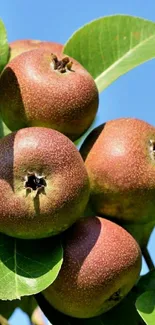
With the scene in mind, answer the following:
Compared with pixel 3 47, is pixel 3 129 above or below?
below

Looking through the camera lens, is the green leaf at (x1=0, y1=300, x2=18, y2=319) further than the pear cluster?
Yes

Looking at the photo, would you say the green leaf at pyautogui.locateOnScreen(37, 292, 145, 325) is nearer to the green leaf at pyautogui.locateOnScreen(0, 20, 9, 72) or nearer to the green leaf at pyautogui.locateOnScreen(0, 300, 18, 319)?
the green leaf at pyautogui.locateOnScreen(0, 300, 18, 319)

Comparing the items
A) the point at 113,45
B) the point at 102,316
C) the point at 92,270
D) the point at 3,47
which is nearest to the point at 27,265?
the point at 92,270

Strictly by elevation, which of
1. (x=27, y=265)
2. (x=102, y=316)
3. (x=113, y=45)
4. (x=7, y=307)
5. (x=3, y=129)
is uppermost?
(x=113, y=45)

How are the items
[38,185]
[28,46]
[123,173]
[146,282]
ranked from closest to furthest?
[38,185] < [123,173] < [146,282] < [28,46]

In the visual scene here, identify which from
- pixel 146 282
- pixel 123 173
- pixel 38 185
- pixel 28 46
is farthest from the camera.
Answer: pixel 28 46

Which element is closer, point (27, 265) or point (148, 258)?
point (27, 265)

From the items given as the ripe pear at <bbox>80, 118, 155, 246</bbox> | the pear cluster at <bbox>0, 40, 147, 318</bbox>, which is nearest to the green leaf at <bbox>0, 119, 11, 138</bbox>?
the pear cluster at <bbox>0, 40, 147, 318</bbox>

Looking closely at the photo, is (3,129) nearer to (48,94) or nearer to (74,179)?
(48,94)

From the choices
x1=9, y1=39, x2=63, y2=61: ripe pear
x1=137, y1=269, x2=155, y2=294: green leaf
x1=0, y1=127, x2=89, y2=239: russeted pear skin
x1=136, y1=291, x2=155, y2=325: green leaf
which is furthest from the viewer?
x1=9, y1=39, x2=63, y2=61: ripe pear
